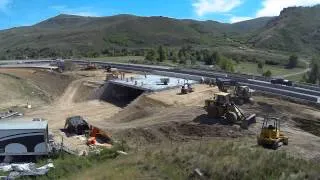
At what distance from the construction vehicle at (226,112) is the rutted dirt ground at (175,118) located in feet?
2.42

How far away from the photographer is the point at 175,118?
5162 centimetres

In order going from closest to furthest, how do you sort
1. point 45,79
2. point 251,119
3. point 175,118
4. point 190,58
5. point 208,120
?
point 251,119, point 208,120, point 175,118, point 45,79, point 190,58

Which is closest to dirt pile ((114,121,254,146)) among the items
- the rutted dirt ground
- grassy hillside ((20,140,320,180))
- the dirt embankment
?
the rutted dirt ground

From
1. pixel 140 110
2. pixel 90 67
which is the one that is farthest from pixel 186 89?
pixel 90 67

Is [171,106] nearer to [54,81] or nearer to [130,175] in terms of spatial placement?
[130,175]

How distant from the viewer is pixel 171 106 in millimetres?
60688

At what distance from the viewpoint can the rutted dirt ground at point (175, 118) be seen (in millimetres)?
44500

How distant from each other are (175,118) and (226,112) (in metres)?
6.06

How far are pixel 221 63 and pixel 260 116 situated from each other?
267 feet

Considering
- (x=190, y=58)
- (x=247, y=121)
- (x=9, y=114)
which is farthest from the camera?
(x=190, y=58)

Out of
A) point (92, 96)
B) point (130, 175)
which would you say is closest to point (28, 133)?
point (130, 175)

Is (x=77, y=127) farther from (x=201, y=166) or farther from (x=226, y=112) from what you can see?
(x=201, y=166)

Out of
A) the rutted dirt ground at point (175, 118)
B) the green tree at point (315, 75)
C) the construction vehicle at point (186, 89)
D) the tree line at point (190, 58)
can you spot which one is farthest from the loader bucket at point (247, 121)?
the green tree at point (315, 75)

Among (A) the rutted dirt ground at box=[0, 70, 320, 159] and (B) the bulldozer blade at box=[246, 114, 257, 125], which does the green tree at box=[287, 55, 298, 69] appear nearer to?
(A) the rutted dirt ground at box=[0, 70, 320, 159]
